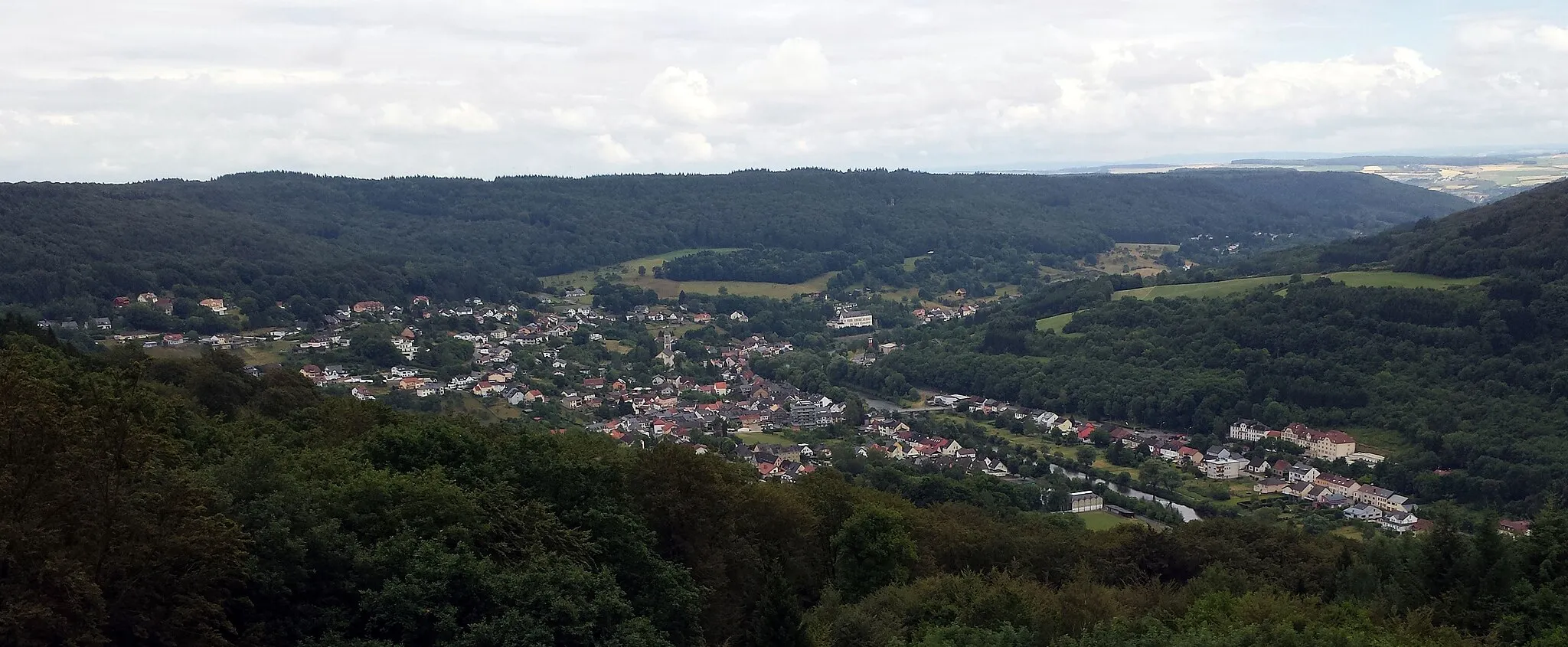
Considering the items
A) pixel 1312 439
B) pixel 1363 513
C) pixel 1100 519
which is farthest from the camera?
pixel 1312 439

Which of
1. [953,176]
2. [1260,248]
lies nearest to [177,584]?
[1260,248]

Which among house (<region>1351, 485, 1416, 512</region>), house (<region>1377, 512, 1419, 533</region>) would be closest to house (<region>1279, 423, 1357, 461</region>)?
house (<region>1351, 485, 1416, 512</region>)

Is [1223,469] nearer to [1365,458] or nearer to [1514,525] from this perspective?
[1365,458]

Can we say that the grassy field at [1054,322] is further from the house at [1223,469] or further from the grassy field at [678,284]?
the grassy field at [678,284]

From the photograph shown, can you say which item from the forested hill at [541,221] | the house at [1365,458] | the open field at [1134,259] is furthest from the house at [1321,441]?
the open field at [1134,259]

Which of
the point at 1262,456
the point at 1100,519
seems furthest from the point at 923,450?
the point at 1262,456

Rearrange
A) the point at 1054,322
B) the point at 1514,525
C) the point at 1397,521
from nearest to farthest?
the point at 1514,525 → the point at 1397,521 → the point at 1054,322

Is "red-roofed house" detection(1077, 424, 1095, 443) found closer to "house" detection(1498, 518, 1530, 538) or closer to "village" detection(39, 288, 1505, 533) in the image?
"village" detection(39, 288, 1505, 533)

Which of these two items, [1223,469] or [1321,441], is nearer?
[1223,469]
